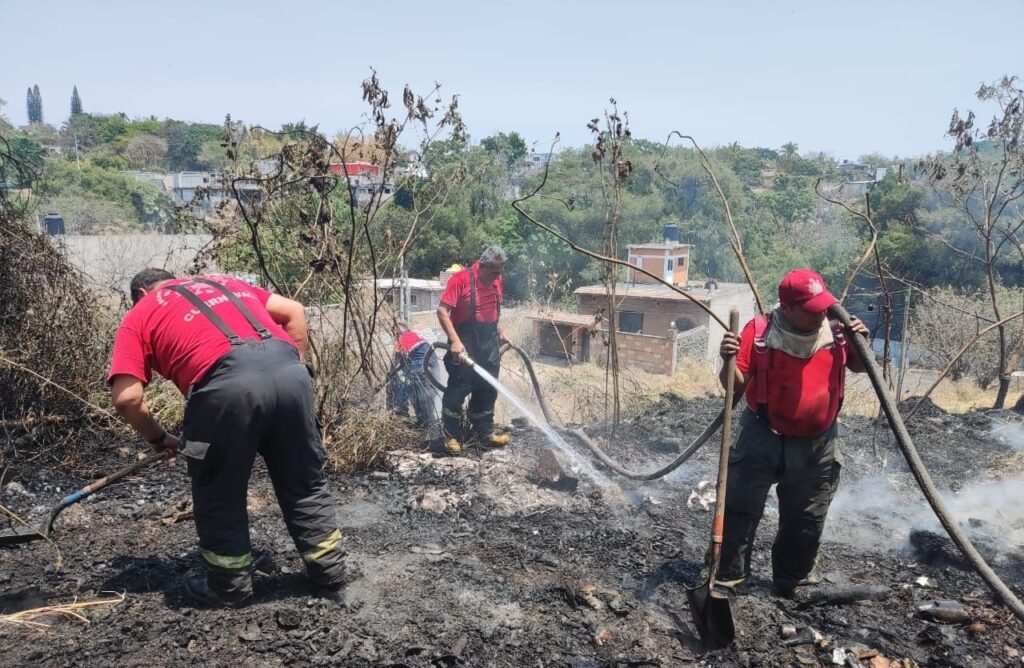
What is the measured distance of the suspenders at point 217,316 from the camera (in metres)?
2.82

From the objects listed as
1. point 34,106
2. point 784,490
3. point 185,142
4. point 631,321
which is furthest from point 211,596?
point 34,106

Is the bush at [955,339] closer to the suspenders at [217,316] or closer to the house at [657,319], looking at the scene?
the house at [657,319]

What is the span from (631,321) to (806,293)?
889 inches

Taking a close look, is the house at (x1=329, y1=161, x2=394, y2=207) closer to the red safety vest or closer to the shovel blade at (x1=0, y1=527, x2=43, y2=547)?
the shovel blade at (x1=0, y1=527, x2=43, y2=547)

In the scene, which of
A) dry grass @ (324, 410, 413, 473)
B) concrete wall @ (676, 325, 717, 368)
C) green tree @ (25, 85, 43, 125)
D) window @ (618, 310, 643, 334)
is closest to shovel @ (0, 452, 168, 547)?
dry grass @ (324, 410, 413, 473)

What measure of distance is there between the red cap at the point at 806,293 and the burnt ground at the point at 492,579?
152cm

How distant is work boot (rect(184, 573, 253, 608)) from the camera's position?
297 centimetres

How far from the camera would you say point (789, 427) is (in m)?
3.11

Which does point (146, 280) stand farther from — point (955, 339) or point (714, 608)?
point (955, 339)

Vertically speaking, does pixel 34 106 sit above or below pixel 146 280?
above

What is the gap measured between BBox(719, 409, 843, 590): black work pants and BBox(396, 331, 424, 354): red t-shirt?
3.30 metres

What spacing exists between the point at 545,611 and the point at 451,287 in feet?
9.89

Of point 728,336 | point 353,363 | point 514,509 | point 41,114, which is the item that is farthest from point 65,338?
point 41,114

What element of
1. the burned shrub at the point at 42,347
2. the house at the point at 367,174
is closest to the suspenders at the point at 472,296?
the house at the point at 367,174
